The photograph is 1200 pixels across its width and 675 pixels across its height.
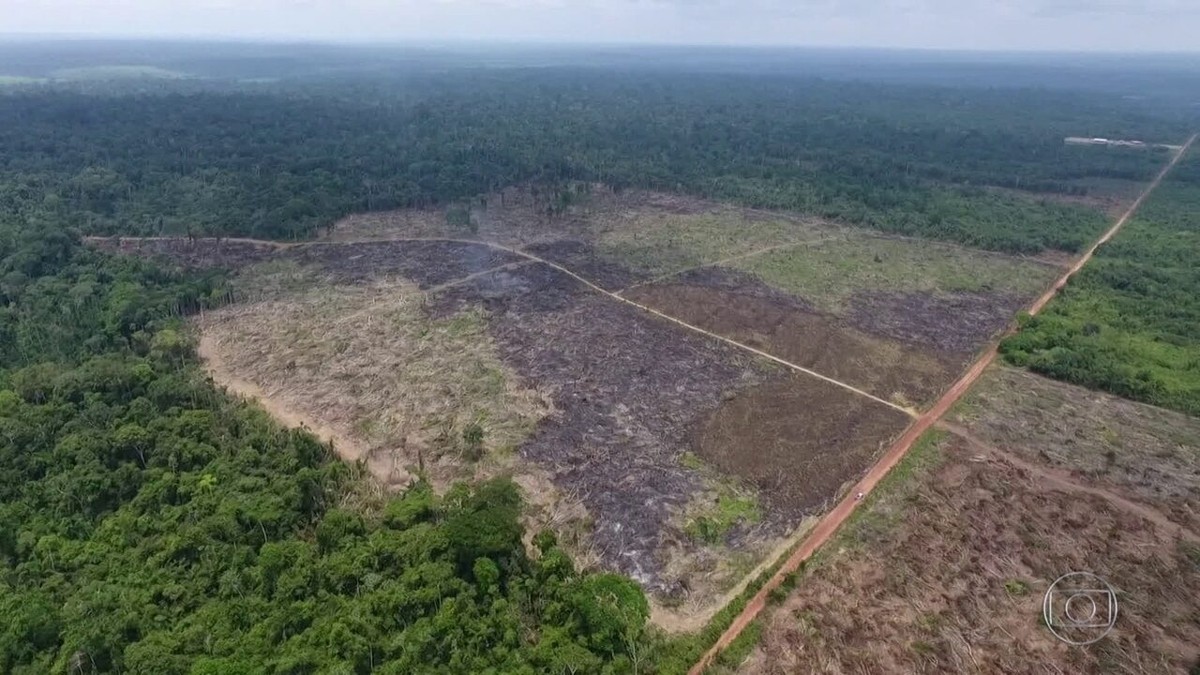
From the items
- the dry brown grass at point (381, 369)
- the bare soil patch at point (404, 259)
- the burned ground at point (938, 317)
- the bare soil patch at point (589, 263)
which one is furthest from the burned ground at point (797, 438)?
the bare soil patch at point (404, 259)

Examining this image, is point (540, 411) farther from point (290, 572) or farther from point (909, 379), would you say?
point (909, 379)

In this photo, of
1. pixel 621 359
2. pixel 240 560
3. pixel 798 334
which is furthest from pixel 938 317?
pixel 240 560

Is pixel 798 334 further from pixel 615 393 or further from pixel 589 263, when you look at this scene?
pixel 589 263

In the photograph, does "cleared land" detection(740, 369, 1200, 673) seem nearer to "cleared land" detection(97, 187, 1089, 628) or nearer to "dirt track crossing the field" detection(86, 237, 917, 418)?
"cleared land" detection(97, 187, 1089, 628)

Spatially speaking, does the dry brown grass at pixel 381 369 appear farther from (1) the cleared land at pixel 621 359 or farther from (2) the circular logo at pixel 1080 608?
(2) the circular logo at pixel 1080 608

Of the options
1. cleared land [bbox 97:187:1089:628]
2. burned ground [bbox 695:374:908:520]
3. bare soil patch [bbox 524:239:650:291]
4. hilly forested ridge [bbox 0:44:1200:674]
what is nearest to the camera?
hilly forested ridge [bbox 0:44:1200:674]

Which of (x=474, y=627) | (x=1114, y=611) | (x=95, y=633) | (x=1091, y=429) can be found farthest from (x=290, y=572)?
(x=1091, y=429)

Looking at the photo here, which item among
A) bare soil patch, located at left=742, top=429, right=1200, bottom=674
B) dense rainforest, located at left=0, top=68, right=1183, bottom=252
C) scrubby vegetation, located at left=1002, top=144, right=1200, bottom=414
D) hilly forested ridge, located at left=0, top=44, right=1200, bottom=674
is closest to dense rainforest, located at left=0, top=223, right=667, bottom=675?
hilly forested ridge, located at left=0, top=44, right=1200, bottom=674
